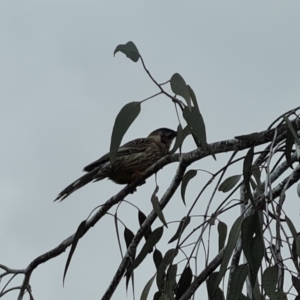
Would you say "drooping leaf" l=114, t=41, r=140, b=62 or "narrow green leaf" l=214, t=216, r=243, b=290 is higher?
"drooping leaf" l=114, t=41, r=140, b=62

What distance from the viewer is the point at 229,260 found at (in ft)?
6.85

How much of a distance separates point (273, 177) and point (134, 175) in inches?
88.0

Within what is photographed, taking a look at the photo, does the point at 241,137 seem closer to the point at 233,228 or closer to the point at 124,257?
the point at 233,228

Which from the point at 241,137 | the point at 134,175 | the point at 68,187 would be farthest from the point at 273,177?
the point at 134,175

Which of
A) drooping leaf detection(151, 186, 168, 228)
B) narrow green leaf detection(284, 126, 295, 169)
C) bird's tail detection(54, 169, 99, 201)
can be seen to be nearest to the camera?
narrow green leaf detection(284, 126, 295, 169)

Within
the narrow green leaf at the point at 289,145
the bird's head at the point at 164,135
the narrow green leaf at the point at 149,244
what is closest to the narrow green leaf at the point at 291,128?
the narrow green leaf at the point at 289,145

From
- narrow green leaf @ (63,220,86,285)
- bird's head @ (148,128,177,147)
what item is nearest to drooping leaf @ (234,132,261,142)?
narrow green leaf @ (63,220,86,285)

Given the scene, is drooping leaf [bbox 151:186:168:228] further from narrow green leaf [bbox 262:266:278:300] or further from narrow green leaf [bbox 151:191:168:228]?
narrow green leaf [bbox 262:266:278:300]

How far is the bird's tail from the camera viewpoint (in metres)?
4.19

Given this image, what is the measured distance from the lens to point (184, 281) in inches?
90.3

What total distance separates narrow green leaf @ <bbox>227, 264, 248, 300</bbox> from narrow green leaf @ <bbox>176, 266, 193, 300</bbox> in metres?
0.28

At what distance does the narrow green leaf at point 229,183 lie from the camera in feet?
7.92

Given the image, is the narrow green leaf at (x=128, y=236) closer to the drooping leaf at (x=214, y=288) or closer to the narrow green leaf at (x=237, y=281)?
the drooping leaf at (x=214, y=288)

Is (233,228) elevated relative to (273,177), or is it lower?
lower
